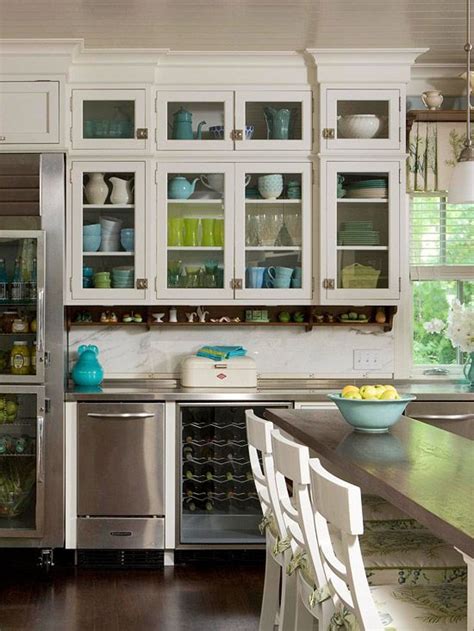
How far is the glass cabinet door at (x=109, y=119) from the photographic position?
4.98 metres

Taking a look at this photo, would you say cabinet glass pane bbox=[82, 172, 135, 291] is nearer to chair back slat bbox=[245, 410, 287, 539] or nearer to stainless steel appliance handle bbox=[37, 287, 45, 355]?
stainless steel appliance handle bbox=[37, 287, 45, 355]

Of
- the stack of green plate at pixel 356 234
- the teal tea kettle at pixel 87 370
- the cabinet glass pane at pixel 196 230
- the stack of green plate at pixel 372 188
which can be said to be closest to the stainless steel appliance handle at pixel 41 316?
the teal tea kettle at pixel 87 370

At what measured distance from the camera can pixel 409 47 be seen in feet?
16.1

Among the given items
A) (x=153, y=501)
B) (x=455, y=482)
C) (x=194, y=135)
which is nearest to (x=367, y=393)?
(x=455, y=482)

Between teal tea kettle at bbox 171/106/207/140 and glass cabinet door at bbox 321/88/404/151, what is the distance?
2.32 feet

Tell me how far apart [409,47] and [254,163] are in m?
1.01

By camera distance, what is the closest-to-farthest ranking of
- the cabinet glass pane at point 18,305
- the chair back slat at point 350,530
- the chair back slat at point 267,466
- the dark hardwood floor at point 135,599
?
the chair back slat at point 350,530, the chair back slat at point 267,466, the dark hardwood floor at point 135,599, the cabinet glass pane at point 18,305

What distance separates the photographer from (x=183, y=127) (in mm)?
5043

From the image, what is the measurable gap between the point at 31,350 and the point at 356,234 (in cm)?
184

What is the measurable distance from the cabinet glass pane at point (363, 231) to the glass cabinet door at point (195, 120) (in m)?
0.69

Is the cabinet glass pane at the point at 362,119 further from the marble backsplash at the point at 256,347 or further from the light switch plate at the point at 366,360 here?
the light switch plate at the point at 366,360

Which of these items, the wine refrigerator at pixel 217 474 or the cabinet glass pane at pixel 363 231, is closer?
the wine refrigerator at pixel 217 474

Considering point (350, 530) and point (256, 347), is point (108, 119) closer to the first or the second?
point (256, 347)

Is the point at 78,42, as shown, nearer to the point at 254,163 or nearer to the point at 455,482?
the point at 254,163
